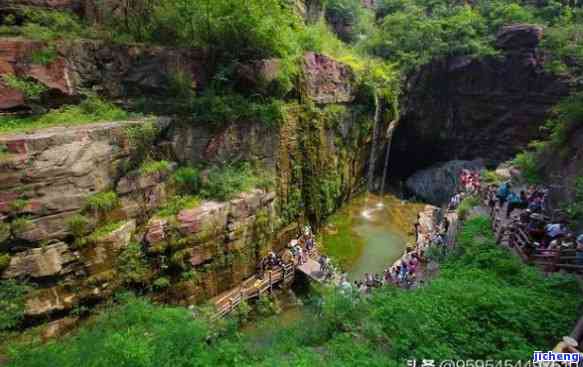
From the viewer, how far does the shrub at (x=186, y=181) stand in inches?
444

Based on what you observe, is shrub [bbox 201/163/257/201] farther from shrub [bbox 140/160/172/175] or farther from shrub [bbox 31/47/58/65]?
shrub [bbox 31/47/58/65]

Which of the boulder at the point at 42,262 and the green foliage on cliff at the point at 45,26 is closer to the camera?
the boulder at the point at 42,262

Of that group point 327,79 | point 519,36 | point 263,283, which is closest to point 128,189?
point 263,283

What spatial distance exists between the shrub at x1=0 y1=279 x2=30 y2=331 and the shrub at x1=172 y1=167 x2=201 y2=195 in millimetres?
4976

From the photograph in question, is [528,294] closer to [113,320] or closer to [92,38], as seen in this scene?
[113,320]

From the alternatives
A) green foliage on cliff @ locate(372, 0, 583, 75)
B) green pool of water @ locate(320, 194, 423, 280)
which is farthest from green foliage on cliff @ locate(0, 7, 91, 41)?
green foliage on cliff @ locate(372, 0, 583, 75)

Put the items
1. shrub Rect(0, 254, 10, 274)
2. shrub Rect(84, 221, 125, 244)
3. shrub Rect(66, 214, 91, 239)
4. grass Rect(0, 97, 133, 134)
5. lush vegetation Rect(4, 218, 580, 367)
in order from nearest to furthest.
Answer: lush vegetation Rect(4, 218, 580, 367), shrub Rect(0, 254, 10, 274), shrub Rect(66, 214, 91, 239), shrub Rect(84, 221, 125, 244), grass Rect(0, 97, 133, 134)

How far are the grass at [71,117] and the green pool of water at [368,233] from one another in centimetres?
1125

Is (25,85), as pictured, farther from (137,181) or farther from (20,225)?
(20,225)

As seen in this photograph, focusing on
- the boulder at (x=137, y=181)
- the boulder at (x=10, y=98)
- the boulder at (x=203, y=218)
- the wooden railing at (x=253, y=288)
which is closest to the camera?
the boulder at (x=10, y=98)

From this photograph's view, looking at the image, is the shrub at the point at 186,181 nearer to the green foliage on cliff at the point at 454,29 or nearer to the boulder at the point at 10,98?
the boulder at the point at 10,98

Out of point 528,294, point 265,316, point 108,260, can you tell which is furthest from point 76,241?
point 528,294

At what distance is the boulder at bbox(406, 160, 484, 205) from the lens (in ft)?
76.9

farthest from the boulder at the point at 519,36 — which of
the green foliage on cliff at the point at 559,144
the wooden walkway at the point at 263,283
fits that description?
the wooden walkway at the point at 263,283
